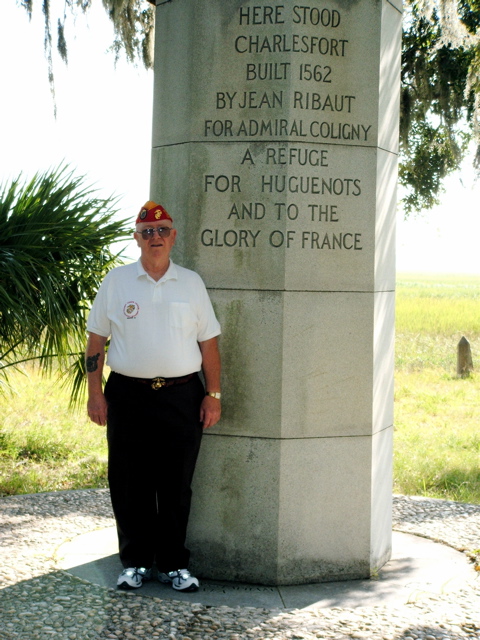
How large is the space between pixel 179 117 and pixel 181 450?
190cm

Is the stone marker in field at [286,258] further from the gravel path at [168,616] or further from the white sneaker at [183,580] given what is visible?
the gravel path at [168,616]

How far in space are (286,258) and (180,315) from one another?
71 centimetres

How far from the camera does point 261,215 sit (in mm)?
4602

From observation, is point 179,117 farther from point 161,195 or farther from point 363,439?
point 363,439

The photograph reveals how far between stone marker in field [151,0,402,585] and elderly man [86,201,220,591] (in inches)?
11.3

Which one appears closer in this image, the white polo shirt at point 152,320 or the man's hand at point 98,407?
the white polo shirt at point 152,320

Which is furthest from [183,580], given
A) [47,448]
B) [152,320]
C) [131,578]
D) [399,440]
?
[399,440]

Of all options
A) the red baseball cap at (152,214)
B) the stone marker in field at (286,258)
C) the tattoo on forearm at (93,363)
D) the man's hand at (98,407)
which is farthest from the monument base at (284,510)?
the red baseball cap at (152,214)

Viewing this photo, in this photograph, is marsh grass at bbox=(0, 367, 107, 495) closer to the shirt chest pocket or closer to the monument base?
the monument base

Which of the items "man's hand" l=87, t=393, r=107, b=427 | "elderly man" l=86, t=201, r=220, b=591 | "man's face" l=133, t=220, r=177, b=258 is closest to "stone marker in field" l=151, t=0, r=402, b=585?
"elderly man" l=86, t=201, r=220, b=591

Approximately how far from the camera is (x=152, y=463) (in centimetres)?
451

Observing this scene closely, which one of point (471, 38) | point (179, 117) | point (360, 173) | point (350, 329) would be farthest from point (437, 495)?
point (471, 38)

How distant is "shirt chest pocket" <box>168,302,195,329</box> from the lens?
14.0ft

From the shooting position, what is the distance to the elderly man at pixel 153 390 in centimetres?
426
